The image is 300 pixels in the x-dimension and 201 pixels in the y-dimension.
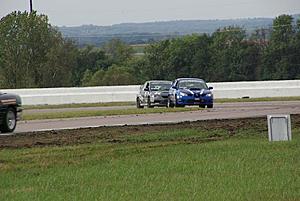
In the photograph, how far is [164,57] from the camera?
83.2m

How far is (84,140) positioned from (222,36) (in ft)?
208

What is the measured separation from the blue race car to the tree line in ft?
103

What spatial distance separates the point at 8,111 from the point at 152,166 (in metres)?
10.8

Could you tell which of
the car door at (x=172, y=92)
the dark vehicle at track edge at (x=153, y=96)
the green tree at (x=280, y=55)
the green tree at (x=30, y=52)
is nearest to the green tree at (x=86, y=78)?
the green tree at (x=30, y=52)

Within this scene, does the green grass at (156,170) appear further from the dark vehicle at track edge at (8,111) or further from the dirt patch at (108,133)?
the dark vehicle at track edge at (8,111)

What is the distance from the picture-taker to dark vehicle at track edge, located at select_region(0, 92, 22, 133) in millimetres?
23894

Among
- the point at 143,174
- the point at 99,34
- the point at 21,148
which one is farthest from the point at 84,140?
the point at 99,34

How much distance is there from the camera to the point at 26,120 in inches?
1243

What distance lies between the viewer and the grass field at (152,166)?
11.4m

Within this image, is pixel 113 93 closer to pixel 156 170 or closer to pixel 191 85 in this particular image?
pixel 191 85

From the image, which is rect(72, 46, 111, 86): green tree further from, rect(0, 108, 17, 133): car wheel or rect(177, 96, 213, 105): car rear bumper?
rect(0, 108, 17, 133): car wheel

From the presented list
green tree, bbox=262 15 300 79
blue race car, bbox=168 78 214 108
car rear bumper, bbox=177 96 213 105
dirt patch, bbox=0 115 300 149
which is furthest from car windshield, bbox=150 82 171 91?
green tree, bbox=262 15 300 79

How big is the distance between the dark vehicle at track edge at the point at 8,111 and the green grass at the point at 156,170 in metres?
5.12

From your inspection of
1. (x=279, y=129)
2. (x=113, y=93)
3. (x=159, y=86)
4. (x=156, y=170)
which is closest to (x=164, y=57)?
(x=113, y=93)
